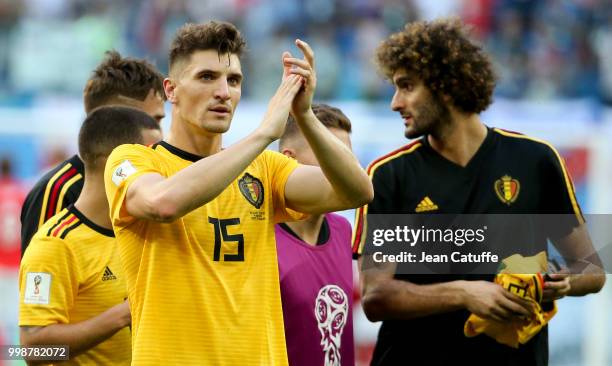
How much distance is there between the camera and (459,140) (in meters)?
5.01

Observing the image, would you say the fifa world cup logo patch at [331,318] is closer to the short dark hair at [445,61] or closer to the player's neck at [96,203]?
the player's neck at [96,203]

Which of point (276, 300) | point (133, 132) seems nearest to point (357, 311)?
point (133, 132)

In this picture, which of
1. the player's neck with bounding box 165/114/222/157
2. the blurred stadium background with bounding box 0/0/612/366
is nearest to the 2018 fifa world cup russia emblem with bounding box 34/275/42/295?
the player's neck with bounding box 165/114/222/157

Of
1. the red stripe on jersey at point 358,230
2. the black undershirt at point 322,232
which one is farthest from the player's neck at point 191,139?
the red stripe on jersey at point 358,230

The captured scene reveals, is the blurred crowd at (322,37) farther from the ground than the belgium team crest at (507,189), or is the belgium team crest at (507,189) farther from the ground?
the blurred crowd at (322,37)

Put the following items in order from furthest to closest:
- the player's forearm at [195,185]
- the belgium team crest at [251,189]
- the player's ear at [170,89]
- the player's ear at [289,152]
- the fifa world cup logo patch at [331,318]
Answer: the player's ear at [289,152] → the fifa world cup logo patch at [331,318] → the player's ear at [170,89] → the belgium team crest at [251,189] → the player's forearm at [195,185]

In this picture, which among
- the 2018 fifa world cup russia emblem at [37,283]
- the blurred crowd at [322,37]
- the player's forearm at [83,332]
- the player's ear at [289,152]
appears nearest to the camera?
the player's forearm at [83,332]

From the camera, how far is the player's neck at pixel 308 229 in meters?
4.59

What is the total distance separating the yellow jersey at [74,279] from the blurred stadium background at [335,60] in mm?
5911

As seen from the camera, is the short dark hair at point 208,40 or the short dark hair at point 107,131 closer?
the short dark hair at point 208,40

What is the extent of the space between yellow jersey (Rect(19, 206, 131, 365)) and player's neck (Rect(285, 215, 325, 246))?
81 centimetres

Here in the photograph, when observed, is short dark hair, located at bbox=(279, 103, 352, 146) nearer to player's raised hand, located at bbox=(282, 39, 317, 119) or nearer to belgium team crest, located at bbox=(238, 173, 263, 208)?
belgium team crest, located at bbox=(238, 173, 263, 208)

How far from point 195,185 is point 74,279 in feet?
3.96

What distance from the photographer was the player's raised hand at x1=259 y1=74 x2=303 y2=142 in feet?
11.2
